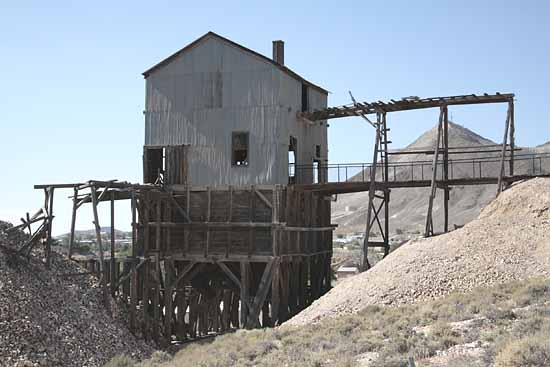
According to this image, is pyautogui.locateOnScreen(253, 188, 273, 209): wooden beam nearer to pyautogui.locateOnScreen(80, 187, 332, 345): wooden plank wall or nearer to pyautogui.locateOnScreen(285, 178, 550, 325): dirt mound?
pyautogui.locateOnScreen(80, 187, 332, 345): wooden plank wall

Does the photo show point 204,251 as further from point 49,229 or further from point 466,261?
point 466,261

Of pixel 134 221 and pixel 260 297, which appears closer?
pixel 260 297

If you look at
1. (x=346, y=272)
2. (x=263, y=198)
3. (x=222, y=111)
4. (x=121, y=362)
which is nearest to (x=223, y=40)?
(x=222, y=111)

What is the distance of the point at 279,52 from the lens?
112ft

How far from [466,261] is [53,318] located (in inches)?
540

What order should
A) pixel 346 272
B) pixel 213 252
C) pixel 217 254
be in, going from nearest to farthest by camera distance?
pixel 217 254 < pixel 213 252 < pixel 346 272

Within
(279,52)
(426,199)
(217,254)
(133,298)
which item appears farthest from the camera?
(426,199)

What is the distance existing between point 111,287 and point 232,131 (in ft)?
28.9

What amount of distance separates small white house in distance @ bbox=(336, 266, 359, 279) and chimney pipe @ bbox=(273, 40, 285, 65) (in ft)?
77.6

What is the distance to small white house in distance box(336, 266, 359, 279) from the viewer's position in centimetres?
5406

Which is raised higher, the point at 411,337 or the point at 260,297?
the point at 411,337

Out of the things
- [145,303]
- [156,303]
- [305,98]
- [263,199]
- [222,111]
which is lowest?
[156,303]

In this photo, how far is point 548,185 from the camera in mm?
26219

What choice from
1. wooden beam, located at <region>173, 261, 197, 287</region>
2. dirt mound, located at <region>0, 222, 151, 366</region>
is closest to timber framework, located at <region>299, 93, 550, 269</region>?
wooden beam, located at <region>173, 261, 197, 287</region>
